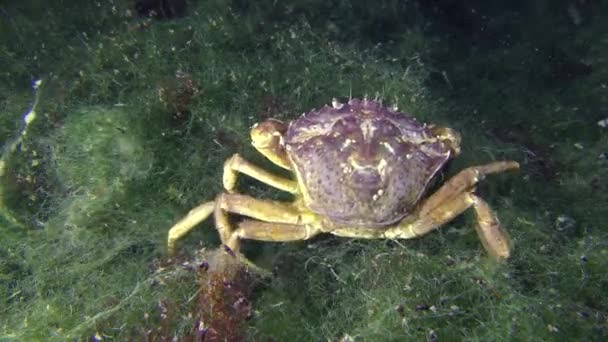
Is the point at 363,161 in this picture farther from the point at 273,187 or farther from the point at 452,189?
the point at 273,187

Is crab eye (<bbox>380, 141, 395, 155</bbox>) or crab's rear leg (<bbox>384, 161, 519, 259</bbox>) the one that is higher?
crab eye (<bbox>380, 141, 395, 155</bbox>)

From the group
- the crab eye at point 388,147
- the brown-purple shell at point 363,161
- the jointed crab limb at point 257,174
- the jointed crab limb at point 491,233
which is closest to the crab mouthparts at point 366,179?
the brown-purple shell at point 363,161

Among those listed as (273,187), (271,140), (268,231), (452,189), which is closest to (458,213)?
(452,189)

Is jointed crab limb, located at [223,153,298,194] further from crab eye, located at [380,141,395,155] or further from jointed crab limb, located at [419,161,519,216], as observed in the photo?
jointed crab limb, located at [419,161,519,216]

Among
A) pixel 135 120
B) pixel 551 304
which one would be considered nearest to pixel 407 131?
pixel 551 304

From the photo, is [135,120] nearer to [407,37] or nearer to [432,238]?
[432,238]

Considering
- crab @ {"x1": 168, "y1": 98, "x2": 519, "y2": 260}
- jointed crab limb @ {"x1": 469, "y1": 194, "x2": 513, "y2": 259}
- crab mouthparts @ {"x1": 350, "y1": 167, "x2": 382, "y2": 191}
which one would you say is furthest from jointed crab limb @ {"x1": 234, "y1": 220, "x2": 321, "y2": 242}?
jointed crab limb @ {"x1": 469, "y1": 194, "x2": 513, "y2": 259}

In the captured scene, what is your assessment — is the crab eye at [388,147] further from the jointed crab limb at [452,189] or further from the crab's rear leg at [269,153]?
the crab's rear leg at [269,153]
